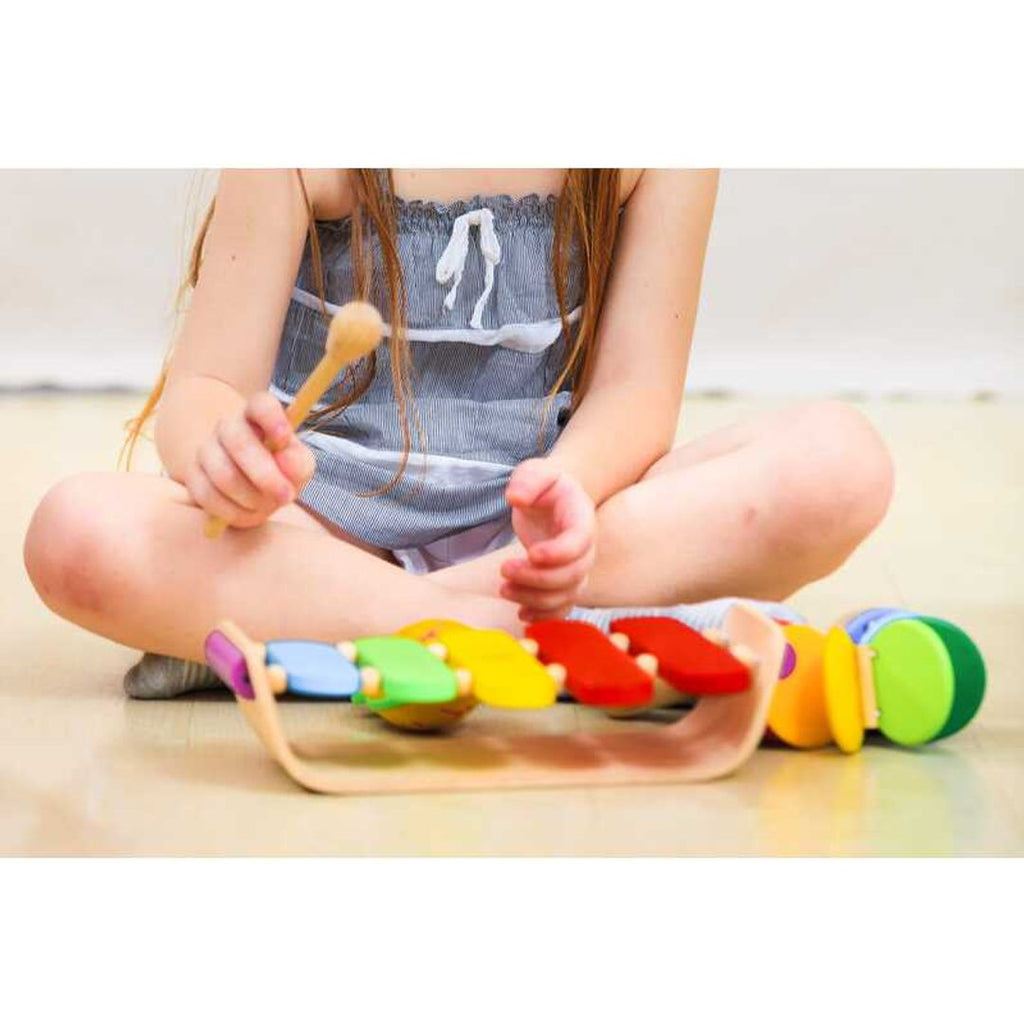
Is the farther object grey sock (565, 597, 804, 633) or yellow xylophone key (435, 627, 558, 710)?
grey sock (565, 597, 804, 633)

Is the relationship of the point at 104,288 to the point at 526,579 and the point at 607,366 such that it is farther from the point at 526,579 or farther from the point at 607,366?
the point at 526,579

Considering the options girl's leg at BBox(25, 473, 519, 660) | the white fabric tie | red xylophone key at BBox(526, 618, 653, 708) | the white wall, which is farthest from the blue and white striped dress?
the white wall

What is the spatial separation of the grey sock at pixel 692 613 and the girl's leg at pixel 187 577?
45 millimetres

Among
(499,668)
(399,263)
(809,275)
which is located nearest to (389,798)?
(499,668)

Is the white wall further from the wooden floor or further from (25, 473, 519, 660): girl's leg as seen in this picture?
(25, 473, 519, 660): girl's leg

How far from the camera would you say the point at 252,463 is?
2.89 feet

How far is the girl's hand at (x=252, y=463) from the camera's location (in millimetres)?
875

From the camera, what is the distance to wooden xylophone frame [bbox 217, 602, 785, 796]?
32.9 inches

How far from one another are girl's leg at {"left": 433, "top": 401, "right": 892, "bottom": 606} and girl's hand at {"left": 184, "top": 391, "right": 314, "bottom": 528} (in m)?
0.18

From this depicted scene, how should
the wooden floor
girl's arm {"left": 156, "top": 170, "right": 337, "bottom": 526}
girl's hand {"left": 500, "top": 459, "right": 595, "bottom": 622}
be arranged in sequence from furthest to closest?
girl's arm {"left": 156, "top": 170, "right": 337, "bottom": 526} < girl's hand {"left": 500, "top": 459, "right": 595, "bottom": 622} < the wooden floor

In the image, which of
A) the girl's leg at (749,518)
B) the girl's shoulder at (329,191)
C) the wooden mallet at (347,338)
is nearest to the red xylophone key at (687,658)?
the girl's leg at (749,518)

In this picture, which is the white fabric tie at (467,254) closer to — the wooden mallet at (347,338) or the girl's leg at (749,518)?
the girl's leg at (749,518)

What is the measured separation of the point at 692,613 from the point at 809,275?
3.96 ft

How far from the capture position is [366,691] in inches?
32.4
